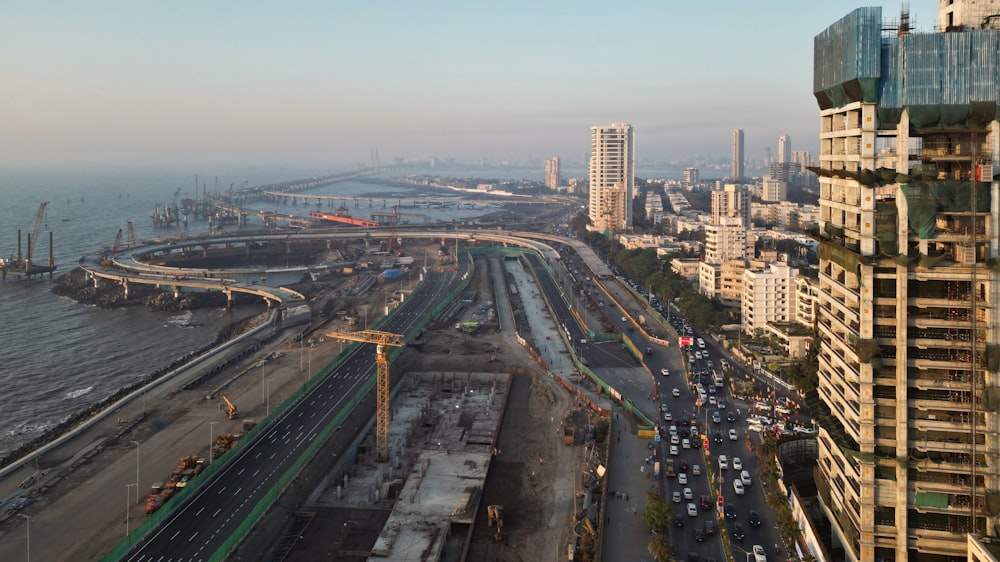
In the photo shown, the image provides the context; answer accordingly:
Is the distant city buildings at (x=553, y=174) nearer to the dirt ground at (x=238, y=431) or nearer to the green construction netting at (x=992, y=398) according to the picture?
the dirt ground at (x=238, y=431)

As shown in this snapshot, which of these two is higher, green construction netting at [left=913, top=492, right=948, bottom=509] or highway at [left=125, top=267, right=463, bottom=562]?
green construction netting at [left=913, top=492, right=948, bottom=509]

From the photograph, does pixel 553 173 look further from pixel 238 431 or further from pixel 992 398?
pixel 992 398

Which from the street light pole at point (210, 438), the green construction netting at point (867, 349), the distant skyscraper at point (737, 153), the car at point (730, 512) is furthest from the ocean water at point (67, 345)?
the distant skyscraper at point (737, 153)

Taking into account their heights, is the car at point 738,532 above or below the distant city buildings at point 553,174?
below

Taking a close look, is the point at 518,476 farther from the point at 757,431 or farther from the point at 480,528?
the point at 757,431

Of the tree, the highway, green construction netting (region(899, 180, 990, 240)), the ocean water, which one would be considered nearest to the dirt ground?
the highway

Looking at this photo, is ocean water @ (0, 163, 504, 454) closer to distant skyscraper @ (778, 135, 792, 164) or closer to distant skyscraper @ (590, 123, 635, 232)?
distant skyscraper @ (590, 123, 635, 232)

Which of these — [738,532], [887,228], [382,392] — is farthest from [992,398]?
[382,392]

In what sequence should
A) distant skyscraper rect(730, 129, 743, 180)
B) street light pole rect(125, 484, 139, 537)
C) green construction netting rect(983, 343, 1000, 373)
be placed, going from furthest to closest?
distant skyscraper rect(730, 129, 743, 180)
street light pole rect(125, 484, 139, 537)
green construction netting rect(983, 343, 1000, 373)
